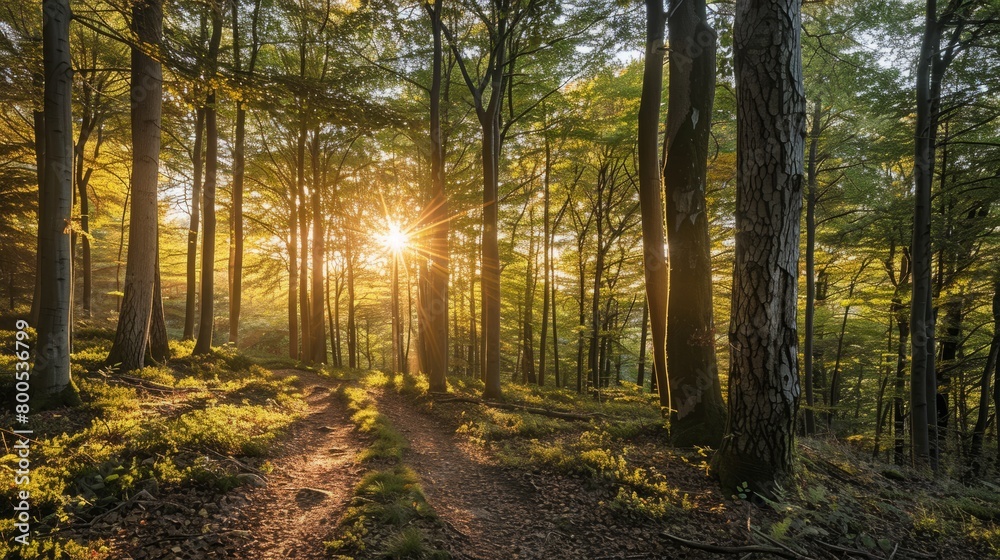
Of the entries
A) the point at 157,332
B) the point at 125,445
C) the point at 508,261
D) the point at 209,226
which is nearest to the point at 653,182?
the point at 125,445

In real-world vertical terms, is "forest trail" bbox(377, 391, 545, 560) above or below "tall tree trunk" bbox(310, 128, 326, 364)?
below

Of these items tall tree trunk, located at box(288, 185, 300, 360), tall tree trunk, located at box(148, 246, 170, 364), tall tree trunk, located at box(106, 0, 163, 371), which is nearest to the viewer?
tall tree trunk, located at box(106, 0, 163, 371)

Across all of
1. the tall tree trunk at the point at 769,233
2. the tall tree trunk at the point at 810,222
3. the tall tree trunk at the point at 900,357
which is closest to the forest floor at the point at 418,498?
the tall tree trunk at the point at 769,233

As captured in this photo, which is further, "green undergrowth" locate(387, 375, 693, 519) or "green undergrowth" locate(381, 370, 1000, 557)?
"green undergrowth" locate(387, 375, 693, 519)

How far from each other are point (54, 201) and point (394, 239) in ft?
44.3

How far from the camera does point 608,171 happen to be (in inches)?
691

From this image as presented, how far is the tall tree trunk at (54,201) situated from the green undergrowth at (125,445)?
827mm

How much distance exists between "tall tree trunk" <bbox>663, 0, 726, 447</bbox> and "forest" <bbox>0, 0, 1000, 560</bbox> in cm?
4

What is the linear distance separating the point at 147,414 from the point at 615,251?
54.9 ft

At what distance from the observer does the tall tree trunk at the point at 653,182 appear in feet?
22.3

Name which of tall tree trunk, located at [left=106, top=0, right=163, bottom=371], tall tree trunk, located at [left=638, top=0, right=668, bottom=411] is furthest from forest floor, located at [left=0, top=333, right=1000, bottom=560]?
tall tree trunk, located at [left=638, top=0, right=668, bottom=411]

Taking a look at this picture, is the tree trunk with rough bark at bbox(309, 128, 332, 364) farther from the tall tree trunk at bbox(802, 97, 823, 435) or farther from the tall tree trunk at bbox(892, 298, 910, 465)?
the tall tree trunk at bbox(892, 298, 910, 465)

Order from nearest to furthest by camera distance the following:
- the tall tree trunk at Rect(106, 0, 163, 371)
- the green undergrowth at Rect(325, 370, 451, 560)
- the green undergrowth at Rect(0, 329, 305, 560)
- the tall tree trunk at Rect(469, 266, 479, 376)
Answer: the green undergrowth at Rect(0, 329, 305, 560), the green undergrowth at Rect(325, 370, 451, 560), the tall tree trunk at Rect(106, 0, 163, 371), the tall tree trunk at Rect(469, 266, 479, 376)

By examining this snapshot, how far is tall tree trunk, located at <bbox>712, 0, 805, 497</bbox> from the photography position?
13.4ft
